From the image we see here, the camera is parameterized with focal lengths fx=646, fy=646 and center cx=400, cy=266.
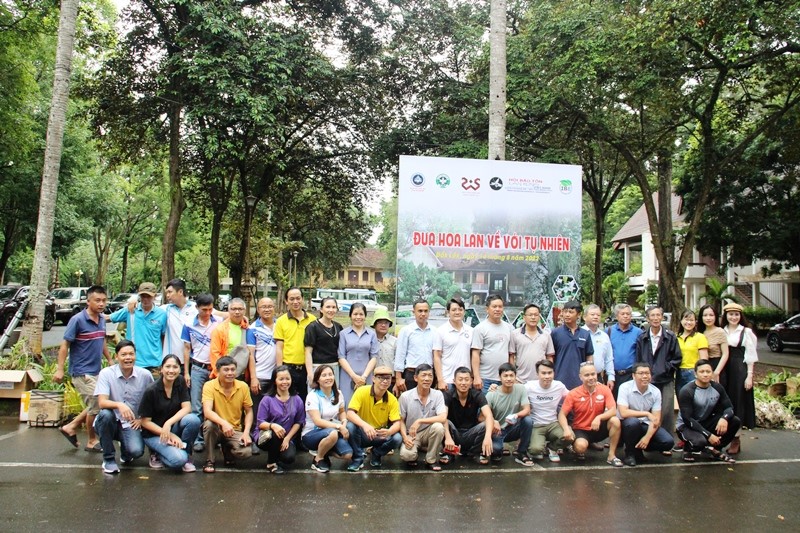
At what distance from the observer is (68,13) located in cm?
1048

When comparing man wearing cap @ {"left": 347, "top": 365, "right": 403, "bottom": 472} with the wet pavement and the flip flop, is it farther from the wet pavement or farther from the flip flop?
the flip flop

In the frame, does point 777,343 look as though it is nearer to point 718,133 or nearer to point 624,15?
point 718,133

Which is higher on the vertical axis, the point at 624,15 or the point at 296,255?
the point at 624,15

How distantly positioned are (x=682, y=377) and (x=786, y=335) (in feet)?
53.6

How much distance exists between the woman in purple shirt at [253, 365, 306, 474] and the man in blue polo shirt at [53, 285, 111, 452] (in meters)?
2.07

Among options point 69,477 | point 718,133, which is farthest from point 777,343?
point 69,477

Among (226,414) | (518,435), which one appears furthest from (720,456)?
(226,414)

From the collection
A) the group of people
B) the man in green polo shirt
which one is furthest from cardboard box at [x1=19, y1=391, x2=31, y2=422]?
the man in green polo shirt

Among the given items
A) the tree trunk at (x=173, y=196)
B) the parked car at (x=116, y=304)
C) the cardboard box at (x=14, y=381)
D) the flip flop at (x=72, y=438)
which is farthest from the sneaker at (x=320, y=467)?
the parked car at (x=116, y=304)

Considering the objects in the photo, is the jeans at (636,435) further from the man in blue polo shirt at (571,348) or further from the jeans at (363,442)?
the jeans at (363,442)

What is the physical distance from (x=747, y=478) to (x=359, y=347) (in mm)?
4107

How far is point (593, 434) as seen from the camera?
6988mm

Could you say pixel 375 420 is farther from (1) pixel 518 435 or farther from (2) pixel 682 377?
(2) pixel 682 377

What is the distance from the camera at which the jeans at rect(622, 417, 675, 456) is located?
6.77 metres
